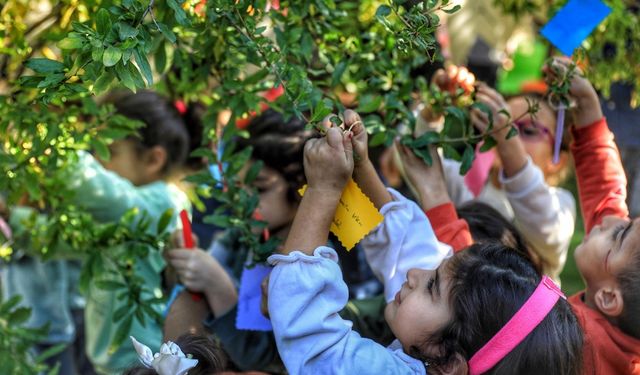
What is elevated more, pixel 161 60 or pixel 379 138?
pixel 161 60

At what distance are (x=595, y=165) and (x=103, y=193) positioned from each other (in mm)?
1315

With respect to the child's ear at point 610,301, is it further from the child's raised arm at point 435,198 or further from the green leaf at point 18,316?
the green leaf at point 18,316

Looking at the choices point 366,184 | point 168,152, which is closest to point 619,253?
point 366,184

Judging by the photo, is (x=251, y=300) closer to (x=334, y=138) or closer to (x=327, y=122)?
(x=327, y=122)

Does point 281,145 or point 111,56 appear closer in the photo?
point 111,56

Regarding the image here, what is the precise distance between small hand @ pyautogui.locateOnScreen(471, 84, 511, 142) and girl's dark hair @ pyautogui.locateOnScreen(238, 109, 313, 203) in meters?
0.51

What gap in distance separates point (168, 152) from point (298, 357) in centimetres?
166

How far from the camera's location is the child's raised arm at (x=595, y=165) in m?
1.91

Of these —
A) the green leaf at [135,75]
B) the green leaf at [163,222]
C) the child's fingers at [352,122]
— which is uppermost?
the green leaf at [135,75]

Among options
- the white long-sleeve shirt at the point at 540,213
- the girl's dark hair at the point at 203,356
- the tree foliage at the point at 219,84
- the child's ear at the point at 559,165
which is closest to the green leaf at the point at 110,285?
the tree foliage at the point at 219,84

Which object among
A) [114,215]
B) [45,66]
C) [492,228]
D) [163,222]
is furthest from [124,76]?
[114,215]

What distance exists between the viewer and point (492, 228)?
2.04 meters

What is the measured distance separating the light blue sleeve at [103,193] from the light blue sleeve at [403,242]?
32.9 inches

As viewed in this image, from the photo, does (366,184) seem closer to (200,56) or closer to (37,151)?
(200,56)
